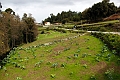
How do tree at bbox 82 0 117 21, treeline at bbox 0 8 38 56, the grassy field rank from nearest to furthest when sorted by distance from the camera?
the grassy field → treeline at bbox 0 8 38 56 → tree at bbox 82 0 117 21

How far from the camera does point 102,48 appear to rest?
3631 cm

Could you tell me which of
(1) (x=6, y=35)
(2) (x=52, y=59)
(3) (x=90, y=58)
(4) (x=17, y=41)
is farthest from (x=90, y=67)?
(4) (x=17, y=41)

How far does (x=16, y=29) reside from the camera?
5447 cm

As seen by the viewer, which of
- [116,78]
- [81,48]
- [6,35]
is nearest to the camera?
[116,78]

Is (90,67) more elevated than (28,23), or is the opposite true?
(28,23)

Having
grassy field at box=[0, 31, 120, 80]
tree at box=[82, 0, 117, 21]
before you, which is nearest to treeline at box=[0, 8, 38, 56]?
grassy field at box=[0, 31, 120, 80]

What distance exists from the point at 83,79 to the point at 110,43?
12598 millimetres

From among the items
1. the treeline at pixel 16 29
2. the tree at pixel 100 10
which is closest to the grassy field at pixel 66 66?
the treeline at pixel 16 29

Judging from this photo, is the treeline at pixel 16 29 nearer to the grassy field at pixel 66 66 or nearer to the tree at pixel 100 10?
the grassy field at pixel 66 66

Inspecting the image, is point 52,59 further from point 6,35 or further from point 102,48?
point 6,35

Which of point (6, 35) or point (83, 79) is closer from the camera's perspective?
point (83, 79)

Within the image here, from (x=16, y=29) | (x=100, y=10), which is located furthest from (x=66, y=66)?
(x=100, y=10)

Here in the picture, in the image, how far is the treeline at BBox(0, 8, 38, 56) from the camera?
50400 millimetres

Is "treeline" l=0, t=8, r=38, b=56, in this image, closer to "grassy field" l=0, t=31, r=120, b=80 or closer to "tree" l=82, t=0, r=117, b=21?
"grassy field" l=0, t=31, r=120, b=80
